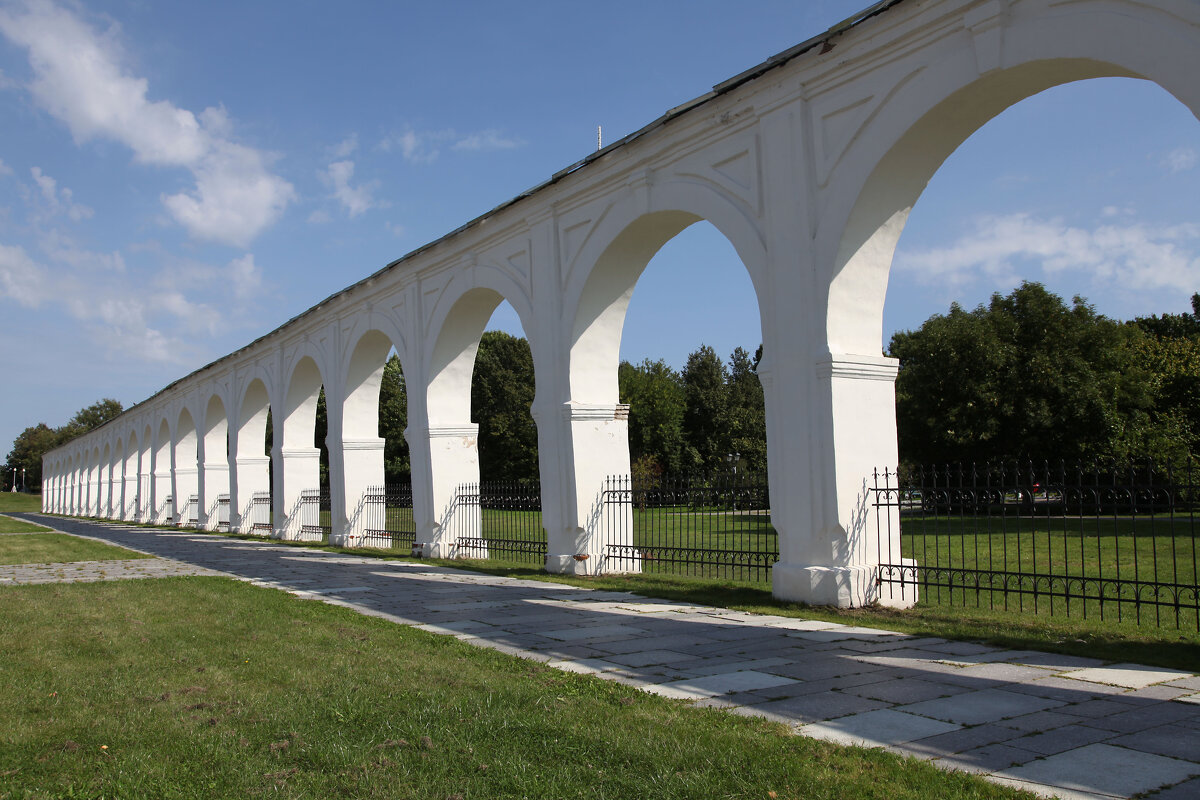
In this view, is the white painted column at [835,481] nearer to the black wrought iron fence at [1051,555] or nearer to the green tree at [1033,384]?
the black wrought iron fence at [1051,555]

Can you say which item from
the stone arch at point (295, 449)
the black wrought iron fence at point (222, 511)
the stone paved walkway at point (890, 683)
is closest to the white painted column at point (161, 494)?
the black wrought iron fence at point (222, 511)

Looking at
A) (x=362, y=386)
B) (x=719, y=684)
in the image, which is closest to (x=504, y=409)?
(x=362, y=386)

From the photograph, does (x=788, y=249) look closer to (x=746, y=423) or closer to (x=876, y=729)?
(x=876, y=729)

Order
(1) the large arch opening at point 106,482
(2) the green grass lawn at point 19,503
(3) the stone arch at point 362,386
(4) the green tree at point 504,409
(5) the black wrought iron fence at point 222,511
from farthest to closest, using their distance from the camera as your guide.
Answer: (2) the green grass lawn at point 19,503 → (1) the large arch opening at point 106,482 → (4) the green tree at point 504,409 → (5) the black wrought iron fence at point 222,511 → (3) the stone arch at point 362,386

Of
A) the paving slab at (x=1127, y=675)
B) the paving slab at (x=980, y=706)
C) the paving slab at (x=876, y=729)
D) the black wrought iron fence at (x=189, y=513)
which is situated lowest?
the black wrought iron fence at (x=189, y=513)

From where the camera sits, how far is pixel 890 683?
4.59 metres

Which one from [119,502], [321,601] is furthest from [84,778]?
[119,502]

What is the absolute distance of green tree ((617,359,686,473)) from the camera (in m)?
42.9

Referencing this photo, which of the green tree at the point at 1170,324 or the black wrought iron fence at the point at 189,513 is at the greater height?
the green tree at the point at 1170,324

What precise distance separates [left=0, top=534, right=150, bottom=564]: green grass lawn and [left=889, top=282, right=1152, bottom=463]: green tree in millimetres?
20690

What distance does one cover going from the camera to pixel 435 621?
7.14 metres

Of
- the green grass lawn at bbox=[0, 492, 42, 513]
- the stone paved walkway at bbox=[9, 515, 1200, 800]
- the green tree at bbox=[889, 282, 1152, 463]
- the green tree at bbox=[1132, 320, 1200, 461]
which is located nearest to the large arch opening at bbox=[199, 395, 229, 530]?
the stone paved walkway at bbox=[9, 515, 1200, 800]

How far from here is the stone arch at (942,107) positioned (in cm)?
518

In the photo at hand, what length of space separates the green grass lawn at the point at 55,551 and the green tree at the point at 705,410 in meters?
30.0
